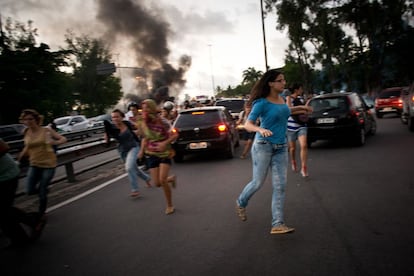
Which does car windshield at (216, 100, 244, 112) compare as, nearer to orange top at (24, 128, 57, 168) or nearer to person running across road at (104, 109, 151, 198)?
person running across road at (104, 109, 151, 198)

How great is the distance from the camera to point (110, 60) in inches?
1950

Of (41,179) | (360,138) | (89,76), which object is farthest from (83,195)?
(89,76)

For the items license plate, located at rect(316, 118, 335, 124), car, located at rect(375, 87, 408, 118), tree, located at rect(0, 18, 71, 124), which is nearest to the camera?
license plate, located at rect(316, 118, 335, 124)

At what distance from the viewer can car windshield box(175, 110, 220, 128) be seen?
10289 millimetres

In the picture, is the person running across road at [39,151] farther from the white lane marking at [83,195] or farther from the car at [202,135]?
the car at [202,135]

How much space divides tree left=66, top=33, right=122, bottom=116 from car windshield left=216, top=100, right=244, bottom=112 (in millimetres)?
33594

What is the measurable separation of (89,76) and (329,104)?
4169cm

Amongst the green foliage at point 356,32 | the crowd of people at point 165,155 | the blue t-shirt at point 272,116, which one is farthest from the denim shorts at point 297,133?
the green foliage at point 356,32

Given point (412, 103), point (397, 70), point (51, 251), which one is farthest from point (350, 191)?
point (397, 70)

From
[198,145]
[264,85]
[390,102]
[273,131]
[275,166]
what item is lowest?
[390,102]

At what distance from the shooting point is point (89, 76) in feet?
157

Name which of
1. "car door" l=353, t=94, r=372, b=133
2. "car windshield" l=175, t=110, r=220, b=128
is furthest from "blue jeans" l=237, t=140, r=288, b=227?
"car door" l=353, t=94, r=372, b=133

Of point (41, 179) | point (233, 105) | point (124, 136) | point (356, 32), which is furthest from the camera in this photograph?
point (356, 32)

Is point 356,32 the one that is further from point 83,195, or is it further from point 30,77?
point 83,195
